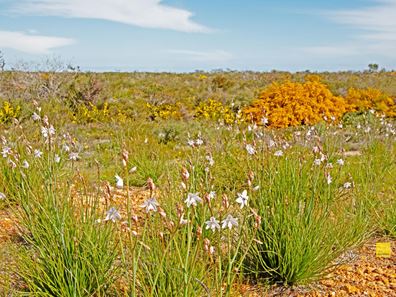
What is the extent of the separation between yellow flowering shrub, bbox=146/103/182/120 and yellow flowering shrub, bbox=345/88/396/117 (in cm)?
651

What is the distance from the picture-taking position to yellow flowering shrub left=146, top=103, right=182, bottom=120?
17844mm

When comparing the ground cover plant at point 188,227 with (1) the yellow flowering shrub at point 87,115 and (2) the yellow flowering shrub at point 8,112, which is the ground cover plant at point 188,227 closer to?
(2) the yellow flowering shrub at point 8,112

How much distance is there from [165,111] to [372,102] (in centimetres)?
799

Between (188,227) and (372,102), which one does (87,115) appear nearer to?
(372,102)

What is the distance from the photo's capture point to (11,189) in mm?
5500

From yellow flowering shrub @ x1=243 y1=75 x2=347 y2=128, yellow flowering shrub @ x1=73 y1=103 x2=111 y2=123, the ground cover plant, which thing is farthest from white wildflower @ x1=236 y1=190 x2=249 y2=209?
yellow flowering shrub @ x1=73 y1=103 x2=111 y2=123

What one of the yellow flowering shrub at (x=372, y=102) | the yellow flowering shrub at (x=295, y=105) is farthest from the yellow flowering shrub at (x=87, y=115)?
the yellow flowering shrub at (x=372, y=102)

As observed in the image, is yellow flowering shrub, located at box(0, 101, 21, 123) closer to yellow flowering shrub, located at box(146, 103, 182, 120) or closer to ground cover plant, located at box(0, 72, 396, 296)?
yellow flowering shrub, located at box(146, 103, 182, 120)

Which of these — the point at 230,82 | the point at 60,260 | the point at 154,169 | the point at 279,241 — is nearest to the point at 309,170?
the point at 279,241

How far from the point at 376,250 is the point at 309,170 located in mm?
919

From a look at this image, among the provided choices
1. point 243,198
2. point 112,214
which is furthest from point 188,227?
point 112,214

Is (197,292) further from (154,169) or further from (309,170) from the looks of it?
(154,169)

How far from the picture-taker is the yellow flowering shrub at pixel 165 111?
17844mm

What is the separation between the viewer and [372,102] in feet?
61.9
